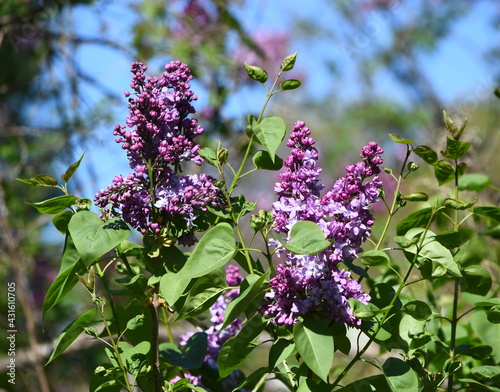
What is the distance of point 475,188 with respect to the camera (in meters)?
0.88

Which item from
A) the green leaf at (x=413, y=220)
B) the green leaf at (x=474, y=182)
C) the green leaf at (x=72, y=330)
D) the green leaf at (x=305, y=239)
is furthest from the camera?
the green leaf at (x=474, y=182)

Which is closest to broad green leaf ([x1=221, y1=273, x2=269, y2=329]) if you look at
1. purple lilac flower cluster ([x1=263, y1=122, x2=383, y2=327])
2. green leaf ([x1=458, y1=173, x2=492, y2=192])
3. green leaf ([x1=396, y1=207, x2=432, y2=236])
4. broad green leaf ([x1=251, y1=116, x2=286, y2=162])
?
purple lilac flower cluster ([x1=263, y1=122, x2=383, y2=327])

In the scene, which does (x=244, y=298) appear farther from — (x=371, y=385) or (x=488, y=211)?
(x=488, y=211)

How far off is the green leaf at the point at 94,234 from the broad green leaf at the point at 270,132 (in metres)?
0.16

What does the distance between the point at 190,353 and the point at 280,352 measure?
0.46 ft

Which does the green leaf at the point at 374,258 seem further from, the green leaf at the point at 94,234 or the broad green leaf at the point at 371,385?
the green leaf at the point at 94,234

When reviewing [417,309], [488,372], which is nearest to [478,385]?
[488,372]

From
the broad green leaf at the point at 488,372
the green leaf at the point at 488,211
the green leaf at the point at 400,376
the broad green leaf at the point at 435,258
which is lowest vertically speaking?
the green leaf at the point at 400,376

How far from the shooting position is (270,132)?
0.64m

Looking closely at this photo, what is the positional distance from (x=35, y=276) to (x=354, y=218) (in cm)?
276

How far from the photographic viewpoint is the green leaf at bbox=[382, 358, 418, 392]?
1.96 feet

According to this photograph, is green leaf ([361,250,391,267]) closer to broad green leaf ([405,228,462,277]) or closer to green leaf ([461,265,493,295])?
broad green leaf ([405,228,462,277])

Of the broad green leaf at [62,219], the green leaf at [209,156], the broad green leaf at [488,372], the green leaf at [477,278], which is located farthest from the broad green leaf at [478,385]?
the broad green leaf at [62,219]

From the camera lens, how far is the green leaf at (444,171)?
0.75m
